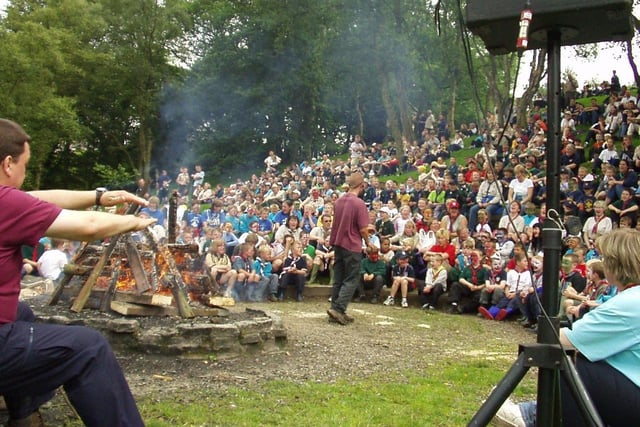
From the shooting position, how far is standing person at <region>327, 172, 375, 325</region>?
9078 mm

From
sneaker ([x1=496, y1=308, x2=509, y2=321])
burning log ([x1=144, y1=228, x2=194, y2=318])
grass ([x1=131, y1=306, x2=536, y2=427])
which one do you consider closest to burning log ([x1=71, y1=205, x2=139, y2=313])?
burning log ([x1=144, y1=228, x2=194, y2=318])

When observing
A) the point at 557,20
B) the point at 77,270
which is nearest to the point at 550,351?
the point at 557,20

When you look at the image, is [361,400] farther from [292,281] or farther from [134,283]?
[292,281]

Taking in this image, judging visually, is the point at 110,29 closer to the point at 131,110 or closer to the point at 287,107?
the point at 131,110

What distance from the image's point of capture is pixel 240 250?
12867 millimetres

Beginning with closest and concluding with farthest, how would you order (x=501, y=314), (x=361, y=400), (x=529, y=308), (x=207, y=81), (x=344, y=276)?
(x=361, y=400)
(x=344, y=276)
(x=529, y=308)
(x=501, y=314)
(x=207, y=81)

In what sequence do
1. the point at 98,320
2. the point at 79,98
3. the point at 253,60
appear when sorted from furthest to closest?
1. the point at 253,60
2. the point at 79,98
3. the point at 98,320

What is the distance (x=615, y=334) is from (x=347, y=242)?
610 centimetres

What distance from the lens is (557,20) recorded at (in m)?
3.00

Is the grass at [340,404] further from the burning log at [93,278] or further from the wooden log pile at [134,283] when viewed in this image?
the burning log at [93,278]

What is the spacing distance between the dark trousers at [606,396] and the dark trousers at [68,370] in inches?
84.3

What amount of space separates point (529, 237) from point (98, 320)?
319 inches

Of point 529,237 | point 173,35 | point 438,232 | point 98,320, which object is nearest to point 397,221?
point 438,232

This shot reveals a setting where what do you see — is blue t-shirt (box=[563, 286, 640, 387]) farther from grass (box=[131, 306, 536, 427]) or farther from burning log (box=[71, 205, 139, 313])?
burning log (box=[71, 205, 139, 313])
